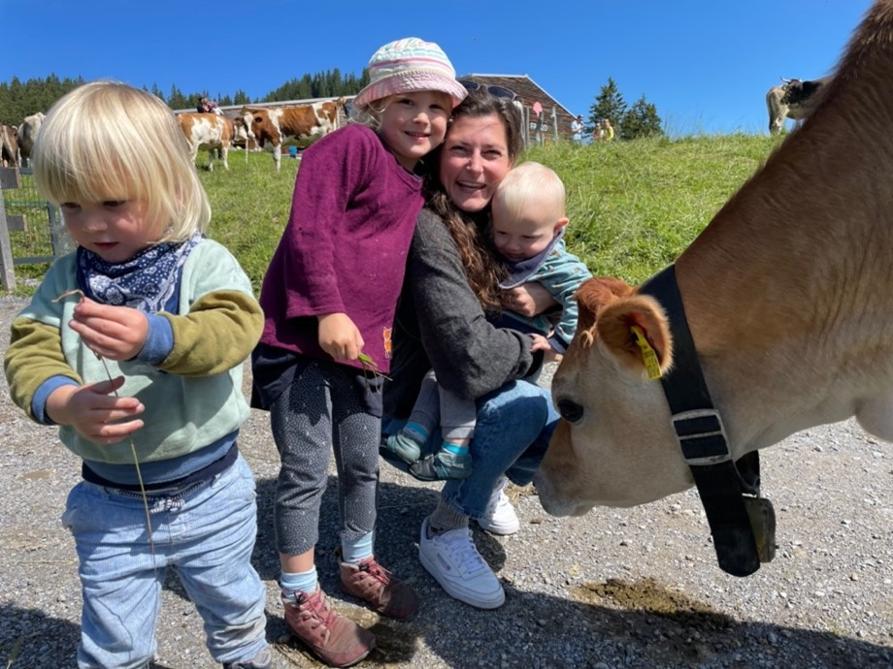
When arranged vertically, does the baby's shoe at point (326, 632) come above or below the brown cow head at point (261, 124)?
below

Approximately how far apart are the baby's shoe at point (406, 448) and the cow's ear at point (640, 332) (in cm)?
99

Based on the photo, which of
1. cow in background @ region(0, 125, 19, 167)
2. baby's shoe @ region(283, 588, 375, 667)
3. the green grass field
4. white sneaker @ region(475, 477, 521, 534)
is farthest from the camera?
cow in background @ region(0, 125, 19, 167)

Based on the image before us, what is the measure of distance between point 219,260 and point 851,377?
167cm

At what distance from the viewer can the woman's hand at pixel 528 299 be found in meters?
2.58

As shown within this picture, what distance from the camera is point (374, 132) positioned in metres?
2.32

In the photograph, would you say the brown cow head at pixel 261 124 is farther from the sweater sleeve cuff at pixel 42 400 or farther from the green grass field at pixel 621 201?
the sweater sleeve cuff at pixel 42 400

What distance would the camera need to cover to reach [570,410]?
2.14m

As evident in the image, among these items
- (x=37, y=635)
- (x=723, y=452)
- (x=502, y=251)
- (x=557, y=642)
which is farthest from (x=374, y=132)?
(x=37, y=635)

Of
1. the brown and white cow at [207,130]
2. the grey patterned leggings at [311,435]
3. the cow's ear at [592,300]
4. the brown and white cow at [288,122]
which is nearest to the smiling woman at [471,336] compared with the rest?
the grey patterned leggings at [311,435]

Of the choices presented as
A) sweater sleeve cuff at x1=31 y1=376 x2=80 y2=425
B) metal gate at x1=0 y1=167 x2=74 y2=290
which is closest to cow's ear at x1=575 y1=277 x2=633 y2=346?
sweater sleeve cuff at x1=31 y1=376 x2=80 y2=425

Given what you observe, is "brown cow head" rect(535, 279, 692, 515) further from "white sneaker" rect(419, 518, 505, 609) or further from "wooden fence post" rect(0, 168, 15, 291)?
"wooden fence post" rect(0, 168, 15, 291)

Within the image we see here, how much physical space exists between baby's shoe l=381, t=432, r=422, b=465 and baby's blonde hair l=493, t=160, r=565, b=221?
0.91m

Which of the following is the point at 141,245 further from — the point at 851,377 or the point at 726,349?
the point at 851,377

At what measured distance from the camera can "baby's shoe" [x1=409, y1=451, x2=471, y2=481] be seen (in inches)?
98.3
